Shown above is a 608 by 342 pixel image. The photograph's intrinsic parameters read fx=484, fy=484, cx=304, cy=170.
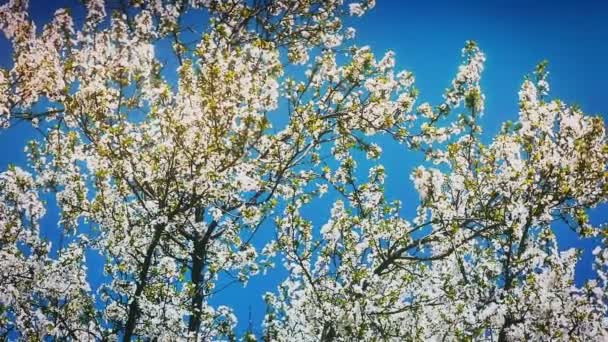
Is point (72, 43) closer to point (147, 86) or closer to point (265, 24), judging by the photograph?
point (147, 86)

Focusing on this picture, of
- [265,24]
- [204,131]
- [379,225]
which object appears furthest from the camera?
[379,225]

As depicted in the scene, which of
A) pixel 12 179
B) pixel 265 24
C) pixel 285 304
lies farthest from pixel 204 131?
pixel 285 304

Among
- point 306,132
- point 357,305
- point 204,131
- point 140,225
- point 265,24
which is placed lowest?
point 357,305

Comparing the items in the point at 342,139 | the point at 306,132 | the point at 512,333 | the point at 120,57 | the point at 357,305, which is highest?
the point at 342,139

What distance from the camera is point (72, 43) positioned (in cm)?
843

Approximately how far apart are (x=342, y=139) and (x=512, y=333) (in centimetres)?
531

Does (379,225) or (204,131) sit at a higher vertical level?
(379,225)

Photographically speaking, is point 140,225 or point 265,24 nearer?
point 140,225

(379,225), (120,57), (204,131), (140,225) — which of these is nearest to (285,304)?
(379,225)

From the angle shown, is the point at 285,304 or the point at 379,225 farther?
the point at 285,304

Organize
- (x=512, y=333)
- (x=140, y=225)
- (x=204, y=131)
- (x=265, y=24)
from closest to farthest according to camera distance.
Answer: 1. (x=204, y=131)
2. (x=140, y=225)
3. (x=512, y=333)
4. (x=265, y=24)

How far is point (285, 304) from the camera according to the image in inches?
509

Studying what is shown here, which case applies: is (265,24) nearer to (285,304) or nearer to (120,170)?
(120,170)

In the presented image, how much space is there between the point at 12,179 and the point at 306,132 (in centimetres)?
690
